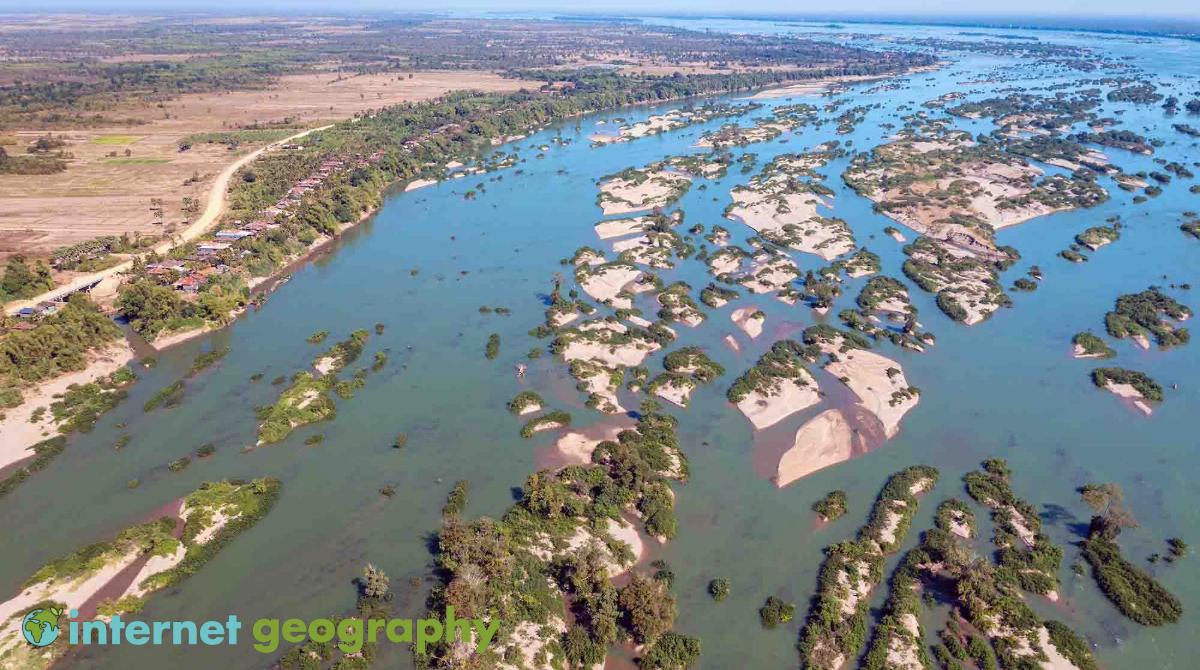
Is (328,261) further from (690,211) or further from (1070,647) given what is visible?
(1070,647)

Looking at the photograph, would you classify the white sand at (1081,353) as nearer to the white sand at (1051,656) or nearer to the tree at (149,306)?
the white sand at (1051,656)

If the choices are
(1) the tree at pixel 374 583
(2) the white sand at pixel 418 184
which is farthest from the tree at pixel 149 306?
(2) the white sand at pixel 418 184

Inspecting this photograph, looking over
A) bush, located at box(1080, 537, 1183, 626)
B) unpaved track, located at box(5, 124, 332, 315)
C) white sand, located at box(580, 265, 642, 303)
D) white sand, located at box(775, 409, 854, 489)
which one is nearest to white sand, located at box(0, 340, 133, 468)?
unpaved track, located at box(5, 124, 332, 315)

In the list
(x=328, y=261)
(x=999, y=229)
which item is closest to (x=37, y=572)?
(x=328, y=261)

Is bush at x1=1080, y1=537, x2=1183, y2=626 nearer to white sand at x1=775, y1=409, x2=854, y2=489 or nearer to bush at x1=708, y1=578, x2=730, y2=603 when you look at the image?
white sand at x1=775, y1=409, x2=854, y2=489

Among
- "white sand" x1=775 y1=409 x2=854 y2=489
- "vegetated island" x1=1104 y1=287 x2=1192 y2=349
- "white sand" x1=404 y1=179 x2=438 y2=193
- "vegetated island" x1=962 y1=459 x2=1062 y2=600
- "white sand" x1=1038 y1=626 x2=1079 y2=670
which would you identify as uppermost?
"white sand" x1=404 y1=179 x2=438 y2=193

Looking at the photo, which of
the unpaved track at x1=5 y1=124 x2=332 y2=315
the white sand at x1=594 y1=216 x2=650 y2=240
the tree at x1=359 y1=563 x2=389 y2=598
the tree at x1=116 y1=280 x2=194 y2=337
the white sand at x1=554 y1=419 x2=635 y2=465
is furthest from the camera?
the white sand at x1=594 y1=216 x2=650 y2=240

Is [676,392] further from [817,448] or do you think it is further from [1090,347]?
[1090,347]
